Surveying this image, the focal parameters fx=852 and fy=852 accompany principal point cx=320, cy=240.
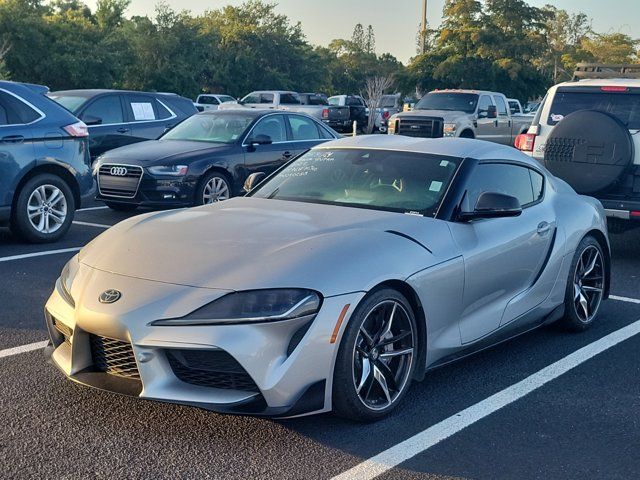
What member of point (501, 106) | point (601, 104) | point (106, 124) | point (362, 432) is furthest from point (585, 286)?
point (501, 106)

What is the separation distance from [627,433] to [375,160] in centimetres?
229

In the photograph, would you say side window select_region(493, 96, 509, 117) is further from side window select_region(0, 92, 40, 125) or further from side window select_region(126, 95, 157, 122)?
side window select_region(0, 92, 40, 125)

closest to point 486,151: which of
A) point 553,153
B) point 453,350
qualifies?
point 453,350

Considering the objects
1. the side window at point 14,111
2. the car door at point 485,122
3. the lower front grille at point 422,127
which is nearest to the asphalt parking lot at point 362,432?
the side window at point 14,111

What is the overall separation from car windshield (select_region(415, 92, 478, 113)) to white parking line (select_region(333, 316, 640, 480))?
15.9 metres

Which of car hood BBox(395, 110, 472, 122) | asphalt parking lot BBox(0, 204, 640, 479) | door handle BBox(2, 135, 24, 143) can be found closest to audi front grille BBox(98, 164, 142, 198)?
door handle BBox(2, 135, 24, 143)

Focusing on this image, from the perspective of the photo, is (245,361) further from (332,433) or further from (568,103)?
(568,103)

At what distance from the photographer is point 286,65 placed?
58781mm

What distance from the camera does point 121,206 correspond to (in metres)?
11.6

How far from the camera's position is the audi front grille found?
1095 cm

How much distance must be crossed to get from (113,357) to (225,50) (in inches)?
2098

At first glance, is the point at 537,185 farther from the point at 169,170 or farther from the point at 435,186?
the point at 169,170

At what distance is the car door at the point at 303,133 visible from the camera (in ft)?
41.3

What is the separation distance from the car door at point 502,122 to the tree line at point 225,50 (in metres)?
23.8
